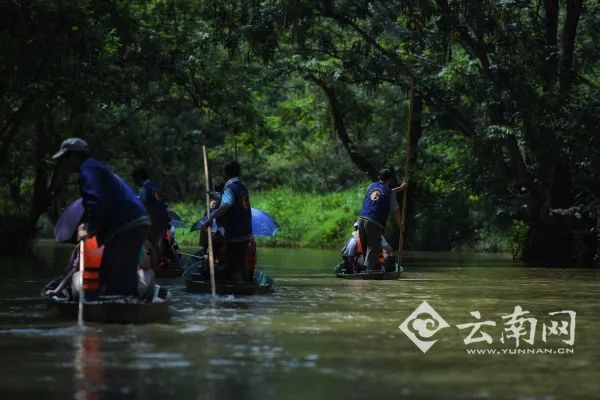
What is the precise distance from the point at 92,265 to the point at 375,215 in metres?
9.01

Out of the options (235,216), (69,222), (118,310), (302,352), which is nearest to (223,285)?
(235,216)

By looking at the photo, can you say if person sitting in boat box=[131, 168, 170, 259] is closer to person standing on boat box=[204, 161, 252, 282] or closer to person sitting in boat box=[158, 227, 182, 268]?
person sitting in boat box=[158, 227, 182, 268]

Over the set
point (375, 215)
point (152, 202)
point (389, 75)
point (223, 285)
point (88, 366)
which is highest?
point (389, 75)

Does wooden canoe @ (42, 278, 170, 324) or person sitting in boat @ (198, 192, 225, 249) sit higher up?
person sitting in boat @ (198, 192, 225, 249)

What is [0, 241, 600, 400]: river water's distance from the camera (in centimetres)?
774

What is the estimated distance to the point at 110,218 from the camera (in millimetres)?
12039

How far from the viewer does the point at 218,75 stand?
3450 centimetres

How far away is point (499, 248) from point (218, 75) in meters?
13.2

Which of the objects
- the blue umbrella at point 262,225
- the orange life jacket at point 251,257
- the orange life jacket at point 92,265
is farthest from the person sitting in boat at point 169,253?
the orange life jacket at point 92,265

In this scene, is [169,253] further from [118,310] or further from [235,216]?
[118,310]

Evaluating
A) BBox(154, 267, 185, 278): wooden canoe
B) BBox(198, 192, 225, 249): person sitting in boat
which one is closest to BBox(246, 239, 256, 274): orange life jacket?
BBox(198, 192, 225, 249): person sitting in boat

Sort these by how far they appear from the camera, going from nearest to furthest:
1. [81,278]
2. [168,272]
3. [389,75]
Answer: [81,278] → [168,272] → [389,75]

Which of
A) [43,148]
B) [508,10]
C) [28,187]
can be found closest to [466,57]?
[508,10]

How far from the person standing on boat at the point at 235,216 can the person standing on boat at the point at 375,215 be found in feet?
14.7
